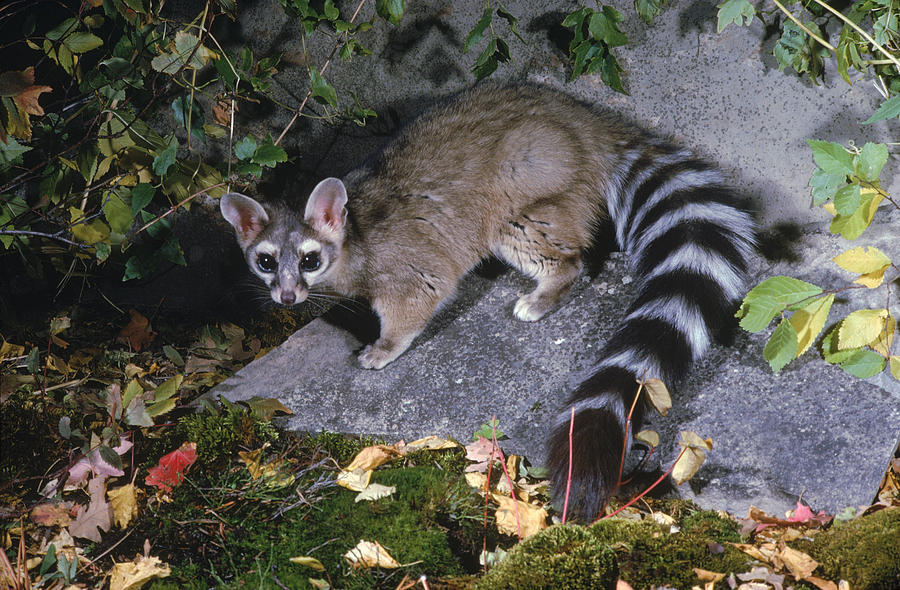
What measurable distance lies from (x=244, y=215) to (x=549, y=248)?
1575 mm

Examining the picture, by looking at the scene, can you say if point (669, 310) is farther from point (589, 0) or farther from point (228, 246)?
point (228, 246)

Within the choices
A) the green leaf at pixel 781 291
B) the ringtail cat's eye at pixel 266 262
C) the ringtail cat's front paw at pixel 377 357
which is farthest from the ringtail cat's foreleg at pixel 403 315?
the green leaf at pixel 781 291

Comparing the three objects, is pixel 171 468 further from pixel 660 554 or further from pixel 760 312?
pixel 760 312

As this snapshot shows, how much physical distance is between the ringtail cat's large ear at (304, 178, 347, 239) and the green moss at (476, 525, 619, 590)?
194cm

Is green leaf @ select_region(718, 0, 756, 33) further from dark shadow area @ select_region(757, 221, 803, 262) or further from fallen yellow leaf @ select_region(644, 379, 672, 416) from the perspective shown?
fallen yellow leaf @ select_region(644, 379, 672, 416)

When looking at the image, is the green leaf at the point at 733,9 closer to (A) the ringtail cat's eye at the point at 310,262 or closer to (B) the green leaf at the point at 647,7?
(B) the green leaf at the point at 647,7

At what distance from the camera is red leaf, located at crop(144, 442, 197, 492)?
2758 millimetres

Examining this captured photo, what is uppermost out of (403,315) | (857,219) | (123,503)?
(857,219)

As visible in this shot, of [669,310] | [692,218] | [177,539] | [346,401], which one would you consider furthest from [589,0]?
[177,539]

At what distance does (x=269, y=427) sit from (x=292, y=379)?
0.46 meters

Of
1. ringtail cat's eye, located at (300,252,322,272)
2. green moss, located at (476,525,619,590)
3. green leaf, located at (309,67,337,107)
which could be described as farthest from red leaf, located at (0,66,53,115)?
green moss, located at (476,525,619,590)

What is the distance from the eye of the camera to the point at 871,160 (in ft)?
7.99

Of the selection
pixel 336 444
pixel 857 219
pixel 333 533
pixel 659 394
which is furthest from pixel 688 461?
pixel 336 444

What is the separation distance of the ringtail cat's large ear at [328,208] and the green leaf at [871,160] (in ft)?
7.07
